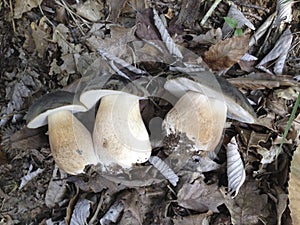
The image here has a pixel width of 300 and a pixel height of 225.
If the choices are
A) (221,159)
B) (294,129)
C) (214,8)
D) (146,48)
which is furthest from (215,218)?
(214,8)

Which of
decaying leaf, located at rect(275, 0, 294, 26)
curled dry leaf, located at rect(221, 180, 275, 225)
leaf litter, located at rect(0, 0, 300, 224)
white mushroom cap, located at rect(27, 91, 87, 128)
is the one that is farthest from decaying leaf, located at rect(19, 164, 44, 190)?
decaying leaf, located at rect(275, 0, 294, 26)

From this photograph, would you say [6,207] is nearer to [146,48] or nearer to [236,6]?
[146,48]

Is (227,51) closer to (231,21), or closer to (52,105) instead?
(231,21)

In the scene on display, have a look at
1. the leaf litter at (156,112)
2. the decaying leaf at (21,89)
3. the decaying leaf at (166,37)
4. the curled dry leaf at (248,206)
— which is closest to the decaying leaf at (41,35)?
the leaf litter at (156,112)

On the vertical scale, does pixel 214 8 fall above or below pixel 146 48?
above

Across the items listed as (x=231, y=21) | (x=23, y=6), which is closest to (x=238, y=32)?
(x=231, y=21)
